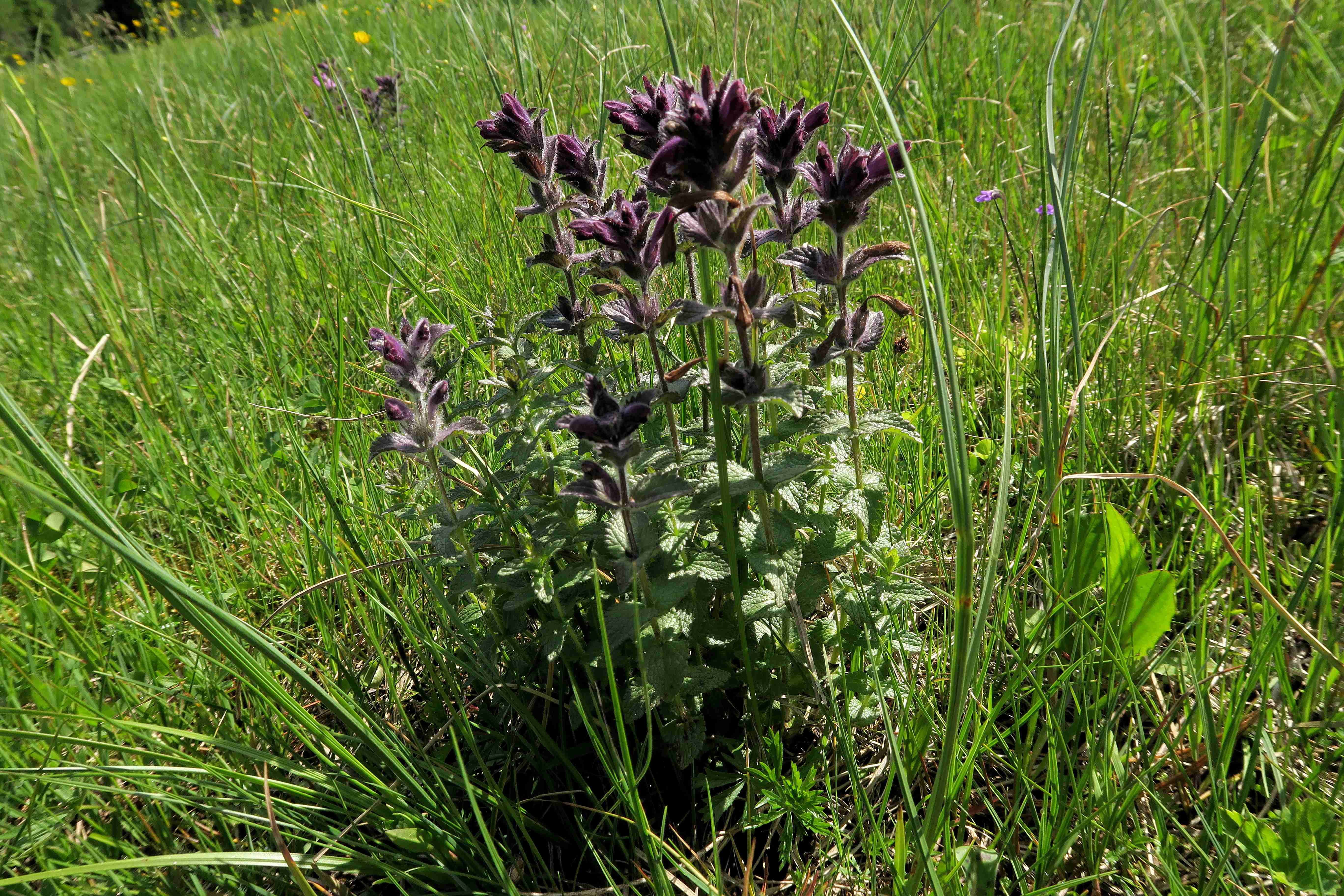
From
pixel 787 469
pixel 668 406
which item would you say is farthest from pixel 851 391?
pixel 668 406

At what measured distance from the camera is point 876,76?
95 cm

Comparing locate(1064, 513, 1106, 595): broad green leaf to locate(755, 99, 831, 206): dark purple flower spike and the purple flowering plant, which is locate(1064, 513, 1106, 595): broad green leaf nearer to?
the purple flowering plant

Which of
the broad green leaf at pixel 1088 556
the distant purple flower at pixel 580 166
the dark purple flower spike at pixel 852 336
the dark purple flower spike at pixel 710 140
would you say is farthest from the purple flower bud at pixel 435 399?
the broad green leaf at pixel 1088 556

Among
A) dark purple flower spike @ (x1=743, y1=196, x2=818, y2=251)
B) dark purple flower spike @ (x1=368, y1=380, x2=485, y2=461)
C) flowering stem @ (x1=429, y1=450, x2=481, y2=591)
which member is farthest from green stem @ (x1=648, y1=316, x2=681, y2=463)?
flowering stem @ (x1=429, y1=450, x2=481, y2=591)

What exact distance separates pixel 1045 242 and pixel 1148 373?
0.82 m

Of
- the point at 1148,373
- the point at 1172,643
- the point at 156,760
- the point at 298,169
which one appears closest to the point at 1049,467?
the point at 1172,643

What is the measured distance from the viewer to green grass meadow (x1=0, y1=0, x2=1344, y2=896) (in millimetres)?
1277

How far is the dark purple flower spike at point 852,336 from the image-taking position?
4.57ft

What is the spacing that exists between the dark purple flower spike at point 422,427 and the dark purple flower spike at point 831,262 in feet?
2.15

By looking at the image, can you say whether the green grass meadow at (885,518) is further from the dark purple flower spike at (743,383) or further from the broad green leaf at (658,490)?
the broad green leaf at (658,490)

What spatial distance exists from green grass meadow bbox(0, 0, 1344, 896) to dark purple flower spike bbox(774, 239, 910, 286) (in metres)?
0.16

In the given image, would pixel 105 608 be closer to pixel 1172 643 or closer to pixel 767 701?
pixel 767 701

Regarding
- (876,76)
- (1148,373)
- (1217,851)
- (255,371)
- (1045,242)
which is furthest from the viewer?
(255,371)

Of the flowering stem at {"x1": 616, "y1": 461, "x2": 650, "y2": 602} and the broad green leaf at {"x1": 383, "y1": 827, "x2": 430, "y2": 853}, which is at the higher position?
the flowering stem at {"x1": 616, "y1": 461, "x2": 650, "y2": 602}
